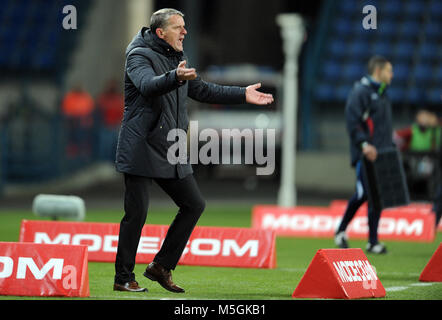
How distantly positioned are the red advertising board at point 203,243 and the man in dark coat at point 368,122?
2.04 metres

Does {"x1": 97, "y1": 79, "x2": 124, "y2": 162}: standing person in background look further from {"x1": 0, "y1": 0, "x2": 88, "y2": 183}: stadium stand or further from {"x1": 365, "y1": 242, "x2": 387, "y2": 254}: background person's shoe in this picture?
{"x1": 365, "y1": 242, "x2": 387, "y2": 254}: background person's shoe

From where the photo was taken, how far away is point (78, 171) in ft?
90.8

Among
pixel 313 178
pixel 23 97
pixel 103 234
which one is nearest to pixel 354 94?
pixel 103 234

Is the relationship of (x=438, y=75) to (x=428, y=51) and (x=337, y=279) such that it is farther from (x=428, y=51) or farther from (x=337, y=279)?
(x=337, y=279)

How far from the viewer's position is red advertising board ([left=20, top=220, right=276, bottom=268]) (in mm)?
11406

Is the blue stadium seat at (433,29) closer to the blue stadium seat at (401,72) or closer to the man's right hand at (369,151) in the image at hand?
the blue stadium seat at (401,72)

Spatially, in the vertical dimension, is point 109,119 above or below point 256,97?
below

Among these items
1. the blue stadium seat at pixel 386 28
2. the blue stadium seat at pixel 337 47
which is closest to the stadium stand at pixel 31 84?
the blue stadium seat at pixel 337 47

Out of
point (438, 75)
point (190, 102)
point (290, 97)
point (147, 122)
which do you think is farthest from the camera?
point (190, 102)

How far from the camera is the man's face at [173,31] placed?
8766mm

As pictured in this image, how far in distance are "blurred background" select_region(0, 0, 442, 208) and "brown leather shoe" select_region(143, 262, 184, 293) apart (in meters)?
14.1

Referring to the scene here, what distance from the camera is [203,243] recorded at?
1152 cm

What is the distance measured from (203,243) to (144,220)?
267cm

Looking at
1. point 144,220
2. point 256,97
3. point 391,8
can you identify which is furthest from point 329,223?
point 391,8
